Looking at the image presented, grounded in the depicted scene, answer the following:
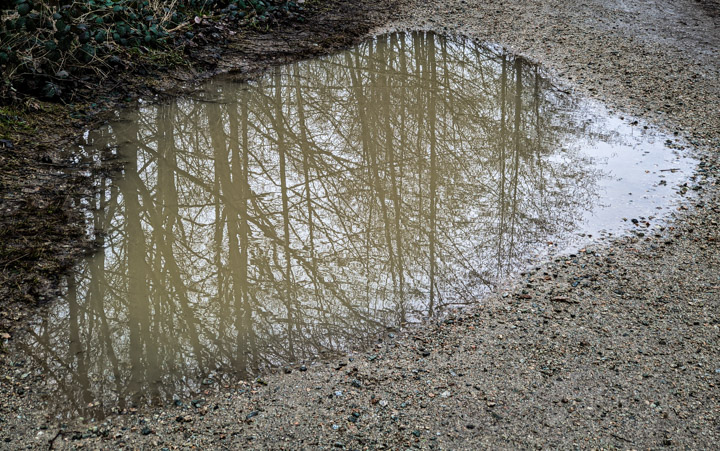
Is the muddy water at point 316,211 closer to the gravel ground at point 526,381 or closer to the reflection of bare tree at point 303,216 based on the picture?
the reflection of bare tree at point 303,216

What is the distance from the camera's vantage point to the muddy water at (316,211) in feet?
11.3

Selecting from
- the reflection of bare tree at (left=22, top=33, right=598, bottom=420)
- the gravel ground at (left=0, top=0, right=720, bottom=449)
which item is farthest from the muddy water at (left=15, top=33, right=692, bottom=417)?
the gravel ground at (left=0, top=0, right=720, bottom=449)

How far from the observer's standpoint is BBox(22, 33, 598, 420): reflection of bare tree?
347 cm

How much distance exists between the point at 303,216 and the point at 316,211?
14cm

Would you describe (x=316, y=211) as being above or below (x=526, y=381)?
above

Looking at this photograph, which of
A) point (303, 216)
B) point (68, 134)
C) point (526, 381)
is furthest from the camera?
point (68, 134)

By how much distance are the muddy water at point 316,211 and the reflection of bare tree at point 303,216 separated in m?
0.02

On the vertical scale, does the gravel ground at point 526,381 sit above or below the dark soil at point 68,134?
below

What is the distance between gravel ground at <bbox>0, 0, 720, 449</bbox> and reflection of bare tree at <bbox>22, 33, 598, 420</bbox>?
9.6 inches

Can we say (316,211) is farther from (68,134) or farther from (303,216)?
(68,134)

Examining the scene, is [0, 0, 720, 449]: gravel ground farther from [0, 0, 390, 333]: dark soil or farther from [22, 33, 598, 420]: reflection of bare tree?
[0, 0, 390, 333]: dark soil

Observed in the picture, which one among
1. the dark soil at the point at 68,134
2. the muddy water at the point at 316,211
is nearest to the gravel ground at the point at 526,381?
the muddy water at the point at 316,211

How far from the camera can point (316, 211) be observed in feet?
15.9

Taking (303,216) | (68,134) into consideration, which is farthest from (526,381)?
(68,134)
